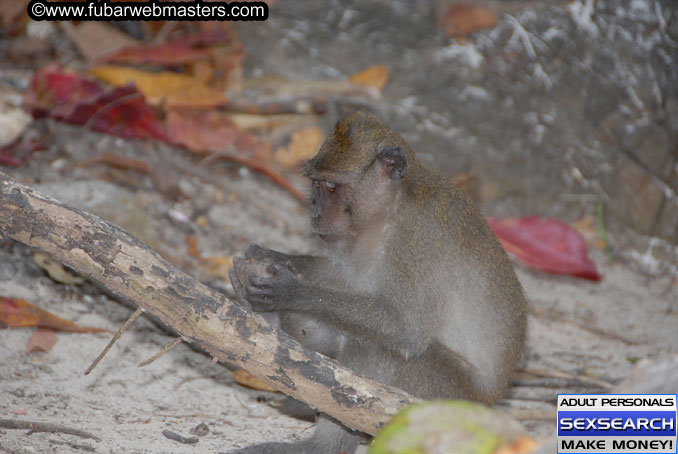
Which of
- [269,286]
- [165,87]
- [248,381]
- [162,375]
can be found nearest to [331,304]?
[269,286]

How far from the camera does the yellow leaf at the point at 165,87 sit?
20.1 feet

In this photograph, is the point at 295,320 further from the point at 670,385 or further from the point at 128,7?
the point at 128,7

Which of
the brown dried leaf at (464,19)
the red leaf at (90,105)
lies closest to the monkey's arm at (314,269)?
the red leaf at (90,105)

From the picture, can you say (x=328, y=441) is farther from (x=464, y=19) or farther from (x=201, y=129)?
(x=464, y=19)

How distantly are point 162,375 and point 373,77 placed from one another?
3872 millimetres

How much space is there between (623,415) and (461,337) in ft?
4.75

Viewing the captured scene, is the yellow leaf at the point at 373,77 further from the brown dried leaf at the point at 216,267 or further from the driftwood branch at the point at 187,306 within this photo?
the driftwood branch at the point at 187,306

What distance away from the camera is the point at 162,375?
13.4 ft

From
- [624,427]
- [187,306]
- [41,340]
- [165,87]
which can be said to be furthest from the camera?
[165,87]

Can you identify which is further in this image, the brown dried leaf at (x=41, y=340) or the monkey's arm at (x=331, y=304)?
the brown dried leaf at (x=41, y=340)

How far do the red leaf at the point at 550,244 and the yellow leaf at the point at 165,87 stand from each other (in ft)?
8.33

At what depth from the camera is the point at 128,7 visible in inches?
263

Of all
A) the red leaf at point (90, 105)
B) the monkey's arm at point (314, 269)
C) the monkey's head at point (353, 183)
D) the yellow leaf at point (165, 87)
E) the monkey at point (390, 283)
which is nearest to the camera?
the monkey at point (390, 283)

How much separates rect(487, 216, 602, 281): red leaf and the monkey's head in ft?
7.37
